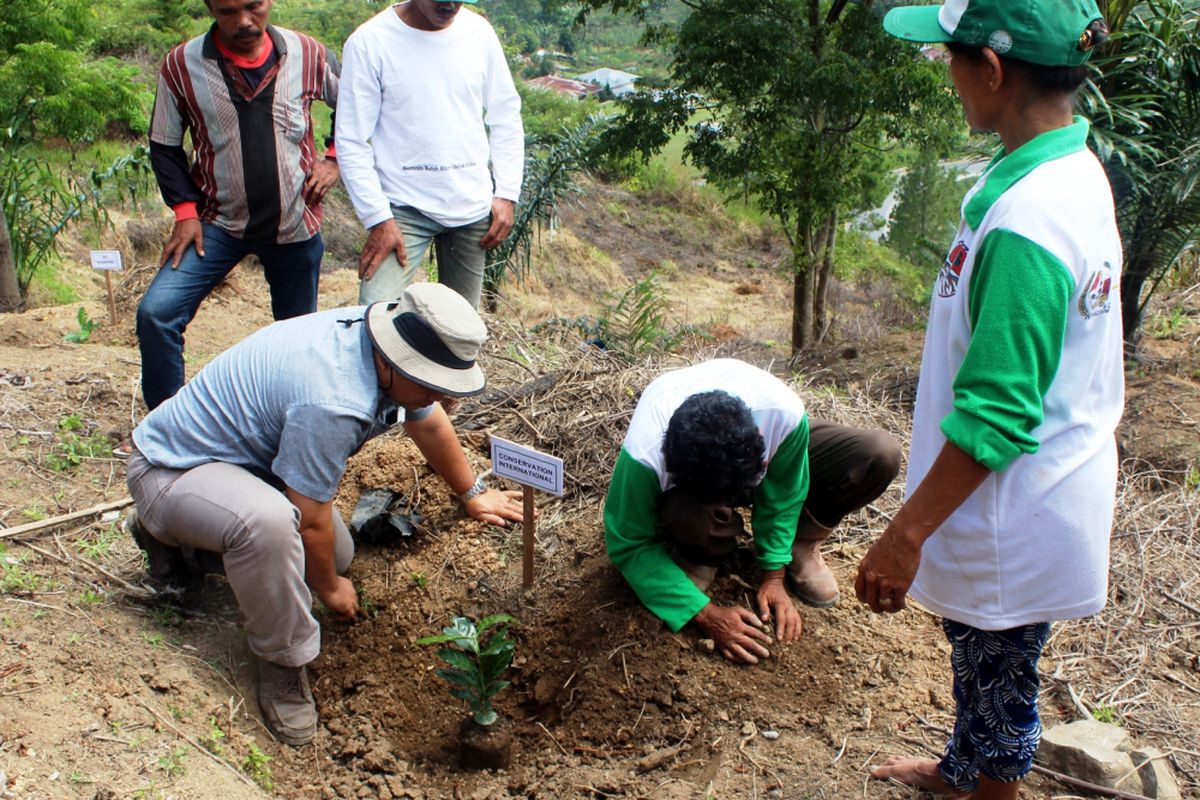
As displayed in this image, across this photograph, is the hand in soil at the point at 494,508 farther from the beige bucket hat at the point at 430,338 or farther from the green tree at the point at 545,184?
the green tree at the point at 545,184

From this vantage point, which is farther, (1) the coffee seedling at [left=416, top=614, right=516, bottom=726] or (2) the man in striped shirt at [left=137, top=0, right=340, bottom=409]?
(2) the man in striped shirt at [left=137, top=0, right=340, bottom=409]

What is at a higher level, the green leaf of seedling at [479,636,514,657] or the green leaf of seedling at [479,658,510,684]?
the green leaf of seedling at [479,636,514,657]

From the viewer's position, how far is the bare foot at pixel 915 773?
228cm

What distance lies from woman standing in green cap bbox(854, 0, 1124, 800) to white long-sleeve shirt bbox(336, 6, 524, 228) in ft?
7.01

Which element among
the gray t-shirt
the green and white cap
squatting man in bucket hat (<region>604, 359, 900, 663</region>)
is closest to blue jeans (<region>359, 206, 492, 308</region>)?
the gray t-shirt

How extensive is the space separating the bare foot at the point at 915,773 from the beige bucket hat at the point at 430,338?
4.55 ft

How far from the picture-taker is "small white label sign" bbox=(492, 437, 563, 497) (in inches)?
109

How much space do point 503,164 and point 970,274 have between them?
8.37ft

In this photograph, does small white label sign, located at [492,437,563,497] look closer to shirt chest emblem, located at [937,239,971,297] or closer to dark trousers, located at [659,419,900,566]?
dark trousers, located at [659,419,900,566]

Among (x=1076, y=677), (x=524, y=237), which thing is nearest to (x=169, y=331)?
(x=1076, y=677)

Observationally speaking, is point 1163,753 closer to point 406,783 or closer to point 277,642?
point 406,783

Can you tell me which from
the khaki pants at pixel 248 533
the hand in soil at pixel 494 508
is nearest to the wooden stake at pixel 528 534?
the hand in soil at pixel 494 508

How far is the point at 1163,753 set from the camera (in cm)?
246

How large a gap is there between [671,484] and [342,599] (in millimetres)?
1064
